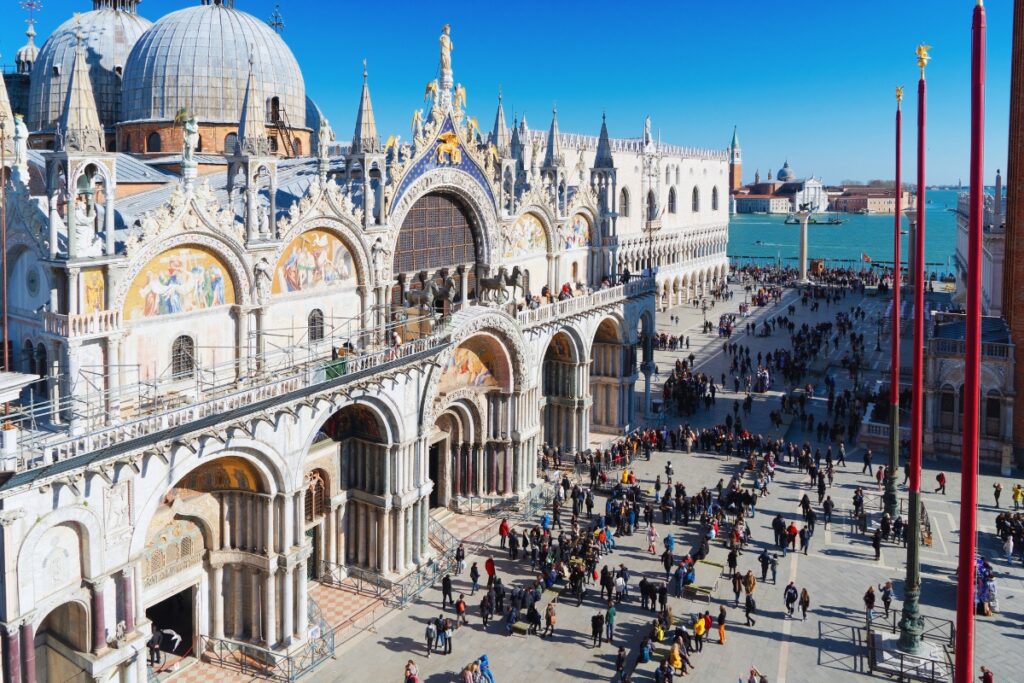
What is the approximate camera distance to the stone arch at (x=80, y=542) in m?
16.0

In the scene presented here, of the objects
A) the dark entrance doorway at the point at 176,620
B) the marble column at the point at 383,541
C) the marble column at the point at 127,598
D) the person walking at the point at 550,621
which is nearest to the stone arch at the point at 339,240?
the marble column at the point at 383,541

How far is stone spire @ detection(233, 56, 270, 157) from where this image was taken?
2260 centimetres

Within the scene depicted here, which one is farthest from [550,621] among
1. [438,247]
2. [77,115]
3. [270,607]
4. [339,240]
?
[77,115]

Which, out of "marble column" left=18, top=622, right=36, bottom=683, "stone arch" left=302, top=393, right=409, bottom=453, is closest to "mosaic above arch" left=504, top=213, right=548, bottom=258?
"stone arch" left=302, top=393, right=409, bottom=453

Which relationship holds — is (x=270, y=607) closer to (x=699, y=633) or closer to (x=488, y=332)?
(x=699, y=633)

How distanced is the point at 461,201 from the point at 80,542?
19099 millimetres

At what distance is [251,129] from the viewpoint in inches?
896

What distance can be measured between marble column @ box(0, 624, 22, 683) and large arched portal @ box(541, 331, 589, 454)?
24668mm

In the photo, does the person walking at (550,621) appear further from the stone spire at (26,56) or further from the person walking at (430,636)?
the stone spire at (26,56)

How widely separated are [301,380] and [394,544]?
25.4 feet

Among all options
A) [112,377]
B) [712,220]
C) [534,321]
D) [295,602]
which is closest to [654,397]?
[534,321]

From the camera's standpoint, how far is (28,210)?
64.1ft

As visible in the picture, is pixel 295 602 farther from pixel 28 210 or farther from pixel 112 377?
pixel 28 210

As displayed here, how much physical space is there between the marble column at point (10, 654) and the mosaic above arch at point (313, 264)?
36.2 ft
